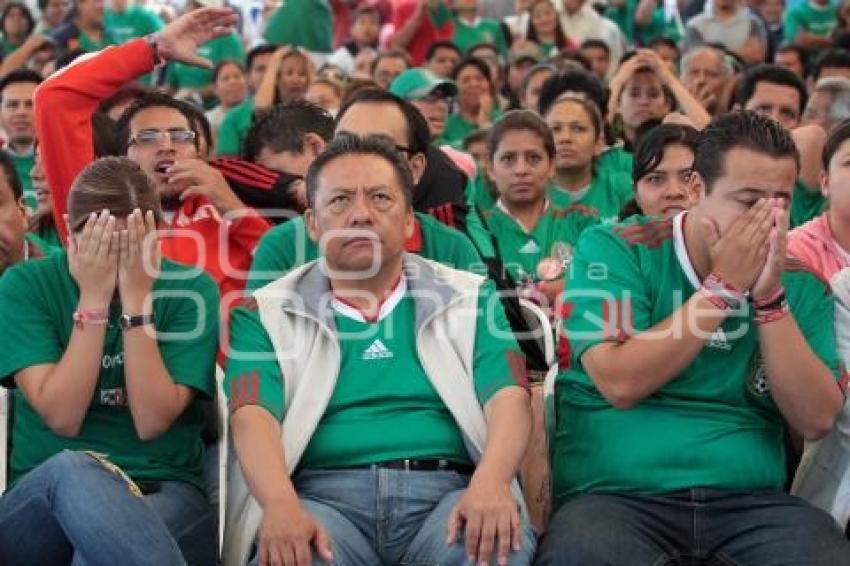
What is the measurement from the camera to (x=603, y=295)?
3334mm

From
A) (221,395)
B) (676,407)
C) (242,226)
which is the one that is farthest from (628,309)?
(242,226)

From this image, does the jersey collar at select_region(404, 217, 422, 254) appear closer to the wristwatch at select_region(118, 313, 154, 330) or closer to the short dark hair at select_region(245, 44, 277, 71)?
the wristwatch at select_region(118, 313, 154, 330)

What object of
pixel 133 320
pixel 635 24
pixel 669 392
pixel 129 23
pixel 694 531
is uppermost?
pixel 129 23

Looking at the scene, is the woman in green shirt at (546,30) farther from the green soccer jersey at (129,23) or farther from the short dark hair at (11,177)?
the short dark hair at (11,177)

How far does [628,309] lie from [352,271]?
2.22 ft

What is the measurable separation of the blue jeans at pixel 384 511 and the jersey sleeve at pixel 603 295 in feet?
1.51

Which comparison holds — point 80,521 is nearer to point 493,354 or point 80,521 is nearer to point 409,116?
point 493,354

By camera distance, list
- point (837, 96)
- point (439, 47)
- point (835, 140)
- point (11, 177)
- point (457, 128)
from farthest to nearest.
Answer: point (439, 47)
point (457, 128)
point (837, 96)
point (835, 140)
point (11, 177)

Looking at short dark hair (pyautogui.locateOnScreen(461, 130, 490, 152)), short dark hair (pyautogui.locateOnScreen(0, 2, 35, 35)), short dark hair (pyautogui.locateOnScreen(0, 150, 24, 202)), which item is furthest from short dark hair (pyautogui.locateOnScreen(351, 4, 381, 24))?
short dark hair (pyautogui.locateOnScreen(0, 150, 24, 202))

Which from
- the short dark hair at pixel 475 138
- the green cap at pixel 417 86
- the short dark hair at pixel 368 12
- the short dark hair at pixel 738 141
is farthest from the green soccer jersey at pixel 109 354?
the short dark hair at pixel 368 12

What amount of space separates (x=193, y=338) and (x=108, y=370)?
0.22 m

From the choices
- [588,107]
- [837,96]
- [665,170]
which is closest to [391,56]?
[588,107]

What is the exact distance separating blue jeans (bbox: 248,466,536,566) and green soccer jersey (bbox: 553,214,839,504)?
30cm

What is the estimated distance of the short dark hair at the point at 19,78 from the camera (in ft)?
24.4
